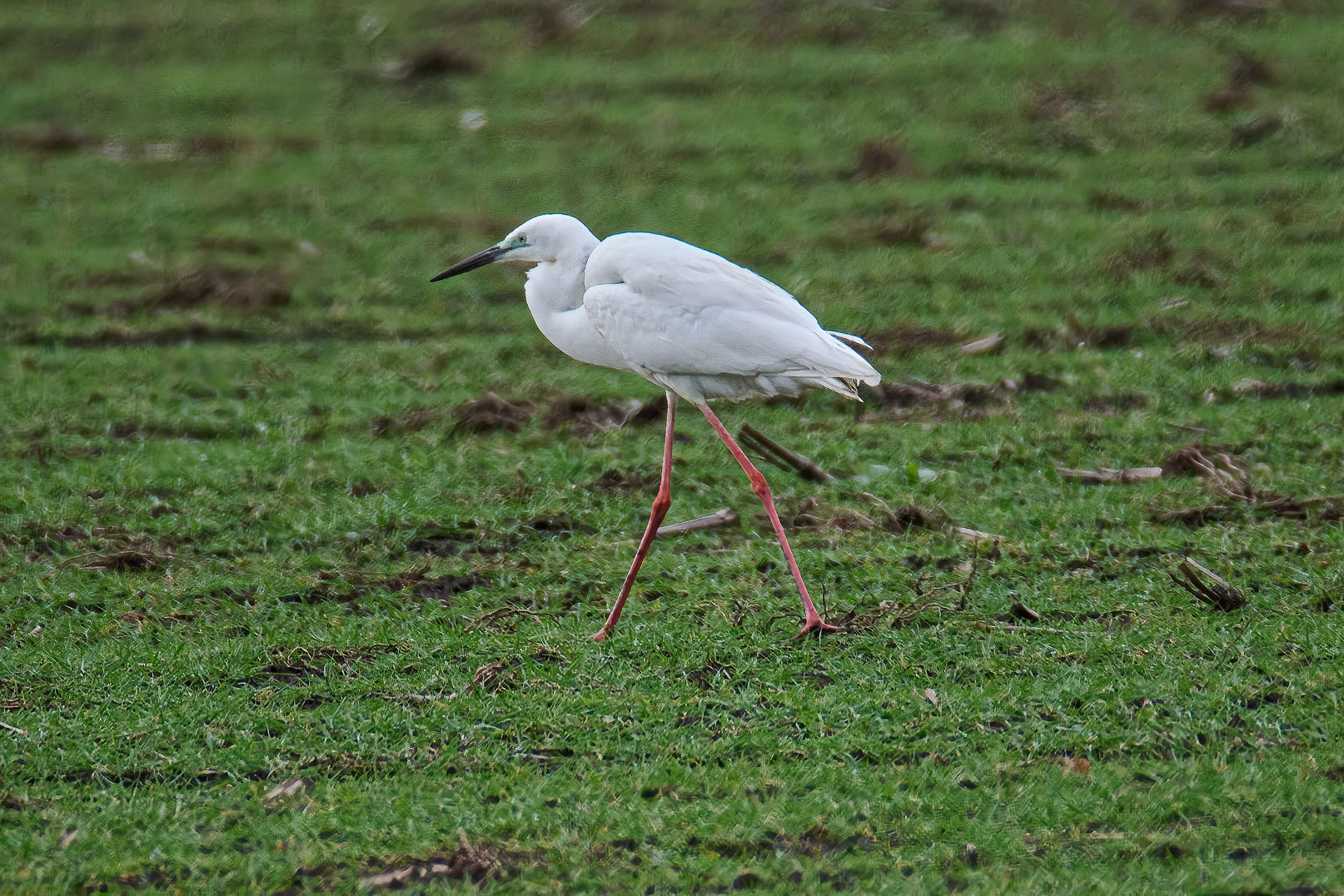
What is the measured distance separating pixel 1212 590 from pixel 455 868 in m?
2.94

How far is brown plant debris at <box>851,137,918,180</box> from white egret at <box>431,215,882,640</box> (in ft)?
22.1

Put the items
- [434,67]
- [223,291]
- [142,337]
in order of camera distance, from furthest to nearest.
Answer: [434,67] → [223,291] → [142,337]

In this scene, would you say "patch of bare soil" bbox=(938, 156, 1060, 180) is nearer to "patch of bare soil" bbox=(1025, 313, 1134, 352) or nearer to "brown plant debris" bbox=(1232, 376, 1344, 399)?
"patch of bare soil" bbox=(1025, 313, 1134, 352)

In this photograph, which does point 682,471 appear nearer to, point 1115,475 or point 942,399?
point 942,399

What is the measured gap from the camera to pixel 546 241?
564 cm

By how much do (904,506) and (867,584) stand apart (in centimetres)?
85

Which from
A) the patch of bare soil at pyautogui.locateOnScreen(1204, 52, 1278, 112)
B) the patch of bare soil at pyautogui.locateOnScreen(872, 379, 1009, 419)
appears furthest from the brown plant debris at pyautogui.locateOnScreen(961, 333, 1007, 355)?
the patch of bare soil at pyautogui.locateOnScreen(1204, 52, 1278, 112)

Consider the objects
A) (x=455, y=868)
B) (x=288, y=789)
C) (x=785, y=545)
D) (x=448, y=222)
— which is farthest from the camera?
(x=448, y=222)

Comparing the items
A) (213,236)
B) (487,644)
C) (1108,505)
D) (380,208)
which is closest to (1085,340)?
(1108,505)

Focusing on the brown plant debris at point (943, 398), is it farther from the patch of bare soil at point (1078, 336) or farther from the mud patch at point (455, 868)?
the mud patch at point (455, 868)

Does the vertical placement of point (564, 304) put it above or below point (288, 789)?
above

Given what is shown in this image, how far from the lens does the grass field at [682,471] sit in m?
4.04

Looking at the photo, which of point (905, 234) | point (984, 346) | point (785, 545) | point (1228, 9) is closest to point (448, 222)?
point (905, 234)

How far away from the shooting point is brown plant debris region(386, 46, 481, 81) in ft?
47.3
